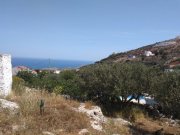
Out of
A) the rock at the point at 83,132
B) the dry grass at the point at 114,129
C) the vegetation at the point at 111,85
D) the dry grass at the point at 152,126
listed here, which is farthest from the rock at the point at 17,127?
the vegetation at the point at 111,85

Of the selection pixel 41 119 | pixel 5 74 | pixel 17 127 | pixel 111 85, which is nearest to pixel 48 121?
pixel 41 119

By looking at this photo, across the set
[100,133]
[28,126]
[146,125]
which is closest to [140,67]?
[146,125]

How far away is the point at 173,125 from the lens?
17.3 metres

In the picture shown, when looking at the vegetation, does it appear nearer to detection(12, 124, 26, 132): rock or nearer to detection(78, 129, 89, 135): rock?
detection(78, 129, 89, 135): rock

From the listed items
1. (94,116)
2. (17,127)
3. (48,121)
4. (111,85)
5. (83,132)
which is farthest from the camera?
(111,85)

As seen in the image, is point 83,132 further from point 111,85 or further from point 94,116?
Answer: point 111,85

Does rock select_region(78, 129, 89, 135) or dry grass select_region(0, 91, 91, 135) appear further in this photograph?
rock select_region(78, 129, 89, 135)

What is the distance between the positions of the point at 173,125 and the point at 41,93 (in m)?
7.58

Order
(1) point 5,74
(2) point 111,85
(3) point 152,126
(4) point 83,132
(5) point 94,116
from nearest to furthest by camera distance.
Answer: (4) point 83,132 → (5) point 94,116 → (1) point 5,74 → (3) point 152,126 → (2) point 111,85

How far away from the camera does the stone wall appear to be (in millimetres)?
14570

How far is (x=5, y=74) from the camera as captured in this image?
1481 centimetres

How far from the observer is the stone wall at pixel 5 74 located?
1457 centimetres

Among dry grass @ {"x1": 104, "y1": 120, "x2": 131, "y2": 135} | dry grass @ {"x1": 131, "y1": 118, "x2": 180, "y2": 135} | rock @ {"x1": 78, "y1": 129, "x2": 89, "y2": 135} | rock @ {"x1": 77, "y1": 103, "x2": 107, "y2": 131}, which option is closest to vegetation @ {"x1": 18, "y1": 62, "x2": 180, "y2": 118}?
dry grass @ {"x1": 131, "y1": 118, "x2": 180, "y2": 135}

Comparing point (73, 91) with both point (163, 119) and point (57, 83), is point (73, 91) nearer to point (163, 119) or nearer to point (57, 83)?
point (57, 83)
